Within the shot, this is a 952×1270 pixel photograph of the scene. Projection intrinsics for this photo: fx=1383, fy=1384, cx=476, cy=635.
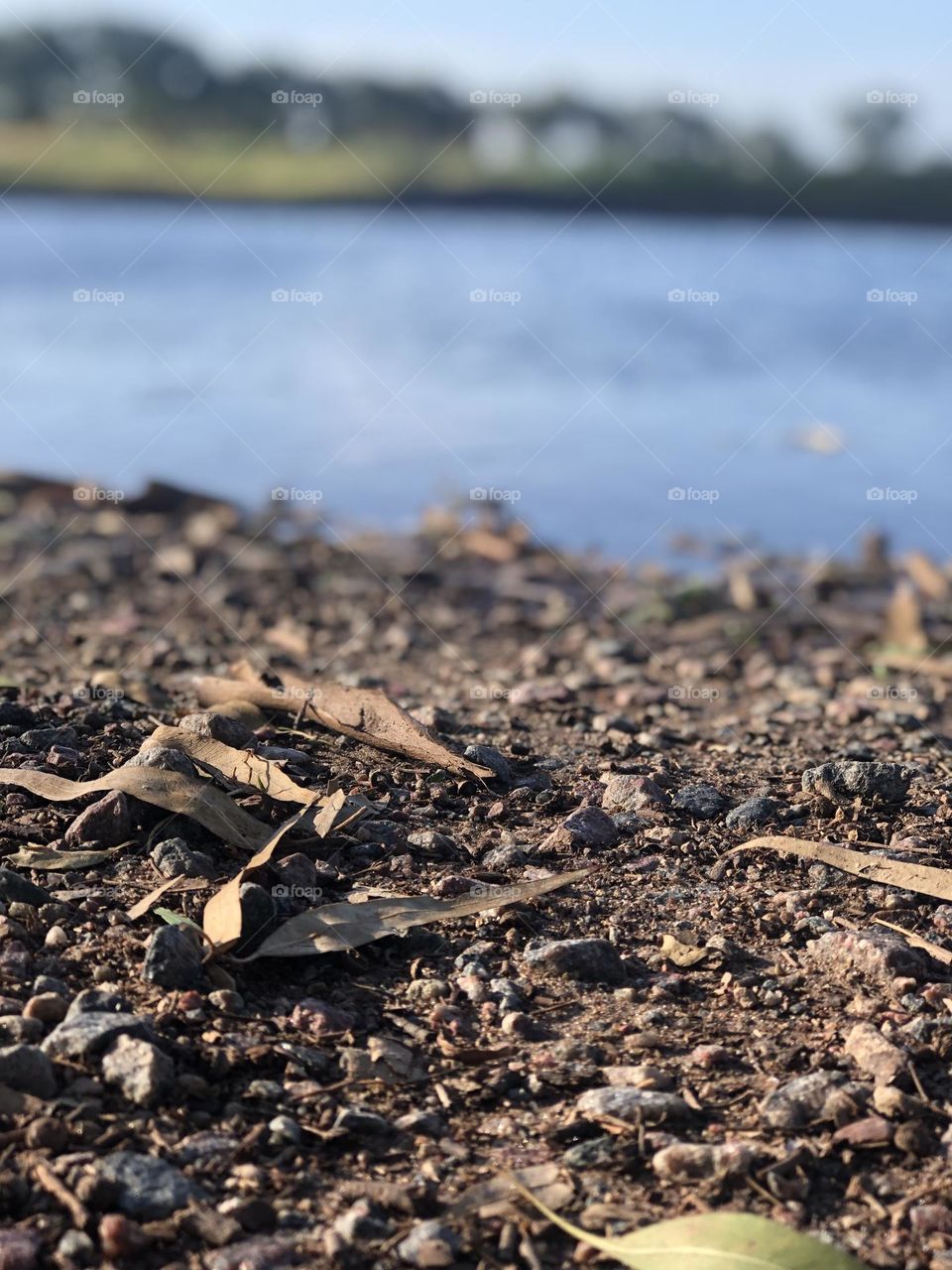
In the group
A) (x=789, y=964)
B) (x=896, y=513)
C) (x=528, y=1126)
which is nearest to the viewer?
(x=528, y=1126)

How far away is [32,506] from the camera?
932cm

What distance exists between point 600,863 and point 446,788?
0.49m

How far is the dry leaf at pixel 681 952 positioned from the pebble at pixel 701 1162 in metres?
0.53

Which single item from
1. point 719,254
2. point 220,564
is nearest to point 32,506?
point 220,564

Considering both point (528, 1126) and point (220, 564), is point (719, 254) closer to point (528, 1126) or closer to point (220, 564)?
point (220, 564)

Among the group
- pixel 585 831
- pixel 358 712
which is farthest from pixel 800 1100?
pixel 358 712

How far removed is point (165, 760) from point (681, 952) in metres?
1.22

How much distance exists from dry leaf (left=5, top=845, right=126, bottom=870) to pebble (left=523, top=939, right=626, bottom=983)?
0.91 meters

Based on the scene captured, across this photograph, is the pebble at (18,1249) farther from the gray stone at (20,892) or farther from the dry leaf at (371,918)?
the gray stone at (20,892)

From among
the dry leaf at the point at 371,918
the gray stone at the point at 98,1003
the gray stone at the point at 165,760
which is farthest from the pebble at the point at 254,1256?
the gray stone at the point at 165,760

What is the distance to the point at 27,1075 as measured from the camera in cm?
214

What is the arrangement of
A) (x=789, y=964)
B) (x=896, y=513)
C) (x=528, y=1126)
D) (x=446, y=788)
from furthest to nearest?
(x=896, y=513) < (x=446, y=788) < (x=789, y=964) < (x=528, y=1126)

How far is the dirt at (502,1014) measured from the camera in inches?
78.4

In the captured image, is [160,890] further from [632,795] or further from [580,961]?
[632,795]
